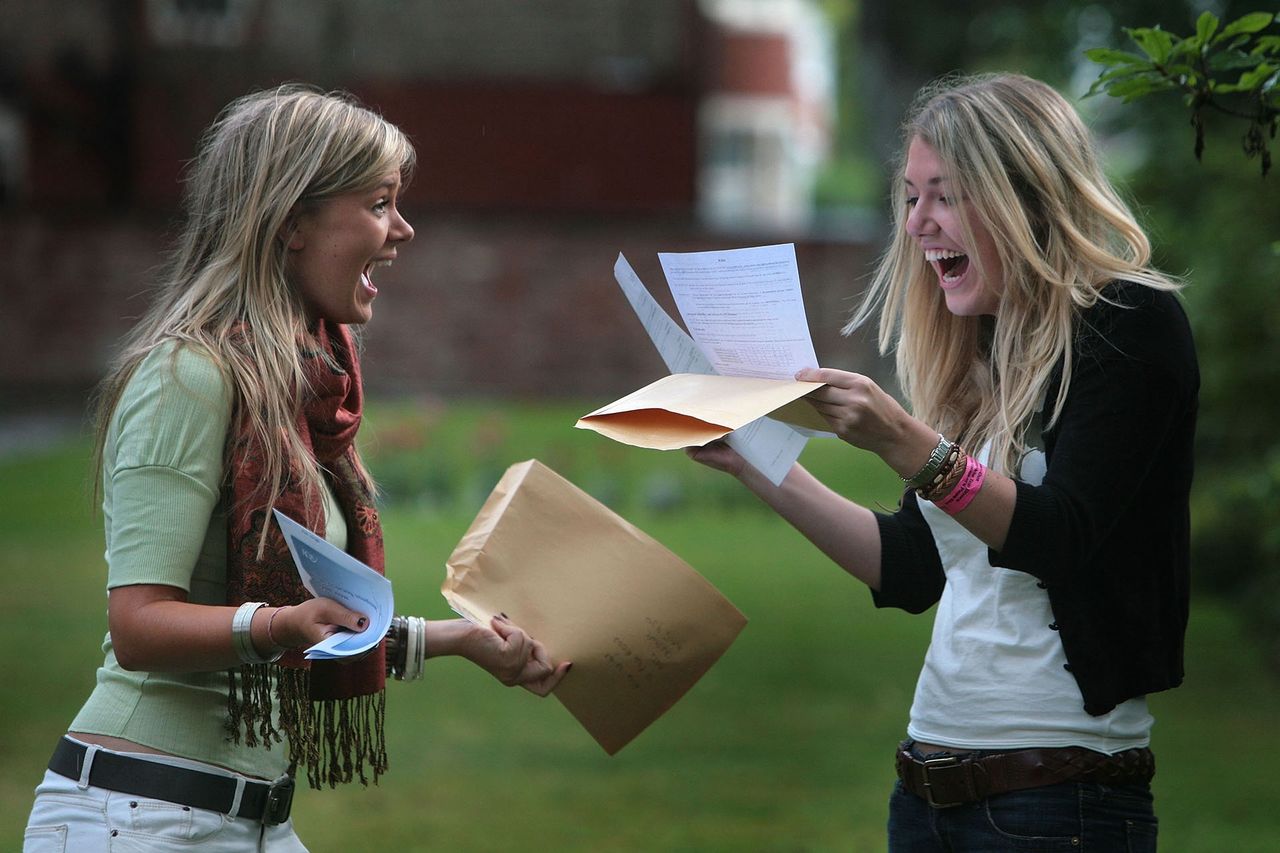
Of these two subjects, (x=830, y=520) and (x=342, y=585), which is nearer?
(x=342, y=585)

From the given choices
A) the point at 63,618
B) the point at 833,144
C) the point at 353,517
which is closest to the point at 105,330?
the point at 63,618

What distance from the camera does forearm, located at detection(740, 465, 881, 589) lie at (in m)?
3.00

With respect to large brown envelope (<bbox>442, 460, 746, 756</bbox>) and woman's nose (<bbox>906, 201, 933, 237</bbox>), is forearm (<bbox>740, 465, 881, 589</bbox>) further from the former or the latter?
woman's nose (<bbox>906, 201, 933, 237</bbox>)

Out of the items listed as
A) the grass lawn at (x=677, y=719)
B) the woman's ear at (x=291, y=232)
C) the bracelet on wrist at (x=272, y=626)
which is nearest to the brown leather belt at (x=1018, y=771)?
the bracelet on wrist at (x=272, y=626)

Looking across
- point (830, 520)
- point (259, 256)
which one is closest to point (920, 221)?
point (830, 520)

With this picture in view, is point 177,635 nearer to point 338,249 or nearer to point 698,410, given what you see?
point 338,249

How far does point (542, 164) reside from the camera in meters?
22.4

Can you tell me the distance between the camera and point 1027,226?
8.56ft

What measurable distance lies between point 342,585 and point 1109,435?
4.05ft

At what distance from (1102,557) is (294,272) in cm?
146

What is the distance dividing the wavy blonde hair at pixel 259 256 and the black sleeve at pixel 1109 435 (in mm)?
1183

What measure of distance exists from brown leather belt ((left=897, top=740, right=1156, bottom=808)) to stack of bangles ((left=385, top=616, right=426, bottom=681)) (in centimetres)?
96

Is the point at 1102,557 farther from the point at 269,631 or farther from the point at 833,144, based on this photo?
the point at 833,144

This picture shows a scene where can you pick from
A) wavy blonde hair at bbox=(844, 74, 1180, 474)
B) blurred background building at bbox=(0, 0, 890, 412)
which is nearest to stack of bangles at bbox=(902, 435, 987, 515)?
wavy blonde hair at bbox=(844, 74, 1180, 474)
